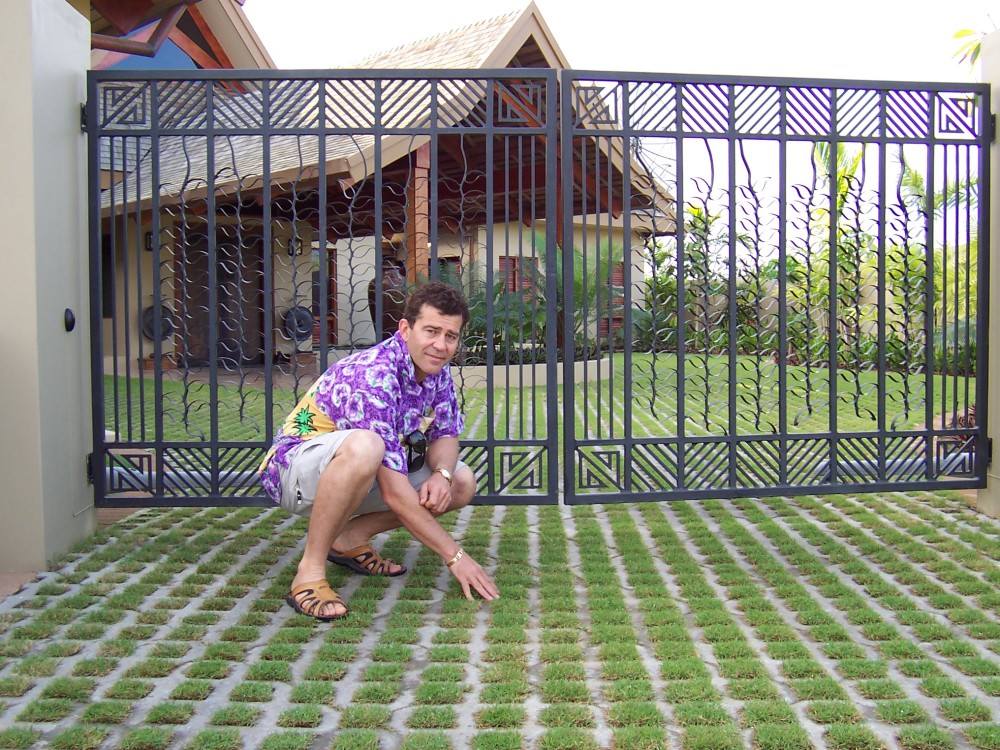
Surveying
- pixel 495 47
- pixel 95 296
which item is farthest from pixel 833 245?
pixel 495 47

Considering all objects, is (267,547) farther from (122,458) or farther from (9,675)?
(9,675)

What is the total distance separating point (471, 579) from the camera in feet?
12.2

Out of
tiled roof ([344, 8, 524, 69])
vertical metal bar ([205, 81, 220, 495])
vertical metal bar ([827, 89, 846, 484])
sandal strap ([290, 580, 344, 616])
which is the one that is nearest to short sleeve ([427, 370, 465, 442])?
sandal strap ([290, 580, 344, 616])

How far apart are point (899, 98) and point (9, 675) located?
15.4 ft

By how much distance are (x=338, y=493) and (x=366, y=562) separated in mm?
695

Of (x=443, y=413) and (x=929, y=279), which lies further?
(x=929, y=279)

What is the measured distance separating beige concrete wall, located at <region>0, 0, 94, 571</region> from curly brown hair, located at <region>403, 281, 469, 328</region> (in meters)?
1.72

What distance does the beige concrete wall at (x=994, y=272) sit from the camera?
477cm

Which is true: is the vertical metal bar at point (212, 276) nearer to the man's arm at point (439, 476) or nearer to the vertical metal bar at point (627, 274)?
the man's arm at point (439, 476)

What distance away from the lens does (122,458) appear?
4.79 metres

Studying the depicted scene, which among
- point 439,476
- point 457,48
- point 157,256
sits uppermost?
point 457,48

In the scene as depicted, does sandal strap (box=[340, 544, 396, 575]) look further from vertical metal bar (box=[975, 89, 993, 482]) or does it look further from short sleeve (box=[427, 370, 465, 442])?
vertical metal bar (box=[975, 89, 993, 482])

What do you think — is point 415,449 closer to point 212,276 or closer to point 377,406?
point 377,406

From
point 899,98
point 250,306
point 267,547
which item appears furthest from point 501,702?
point 250,306
